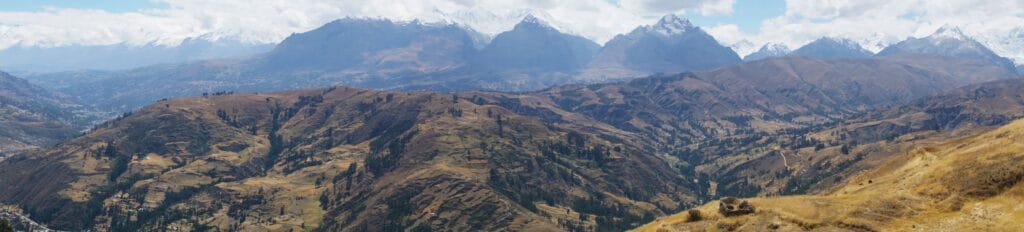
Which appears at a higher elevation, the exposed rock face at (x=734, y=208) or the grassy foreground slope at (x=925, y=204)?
the grassy foreground slope at (x=925, y=204)

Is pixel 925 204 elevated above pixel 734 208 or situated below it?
above

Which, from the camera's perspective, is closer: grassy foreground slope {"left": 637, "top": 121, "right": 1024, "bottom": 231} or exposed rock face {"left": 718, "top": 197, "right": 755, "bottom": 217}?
grassy foreground slope {"left": 637, "top": 121, "right": 1024, "bottom": 231}

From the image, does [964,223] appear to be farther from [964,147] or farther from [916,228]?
[964,147]

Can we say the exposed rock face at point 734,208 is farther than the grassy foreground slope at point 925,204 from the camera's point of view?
Yes

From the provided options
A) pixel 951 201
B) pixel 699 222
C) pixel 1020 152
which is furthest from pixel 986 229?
pixel 699 222

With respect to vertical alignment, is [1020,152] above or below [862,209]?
above

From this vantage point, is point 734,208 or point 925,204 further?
point 734,208

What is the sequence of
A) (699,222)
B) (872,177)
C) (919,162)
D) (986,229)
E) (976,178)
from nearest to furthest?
(986,229) → (976,178) → (699,222) → (919,162) → (872,177)

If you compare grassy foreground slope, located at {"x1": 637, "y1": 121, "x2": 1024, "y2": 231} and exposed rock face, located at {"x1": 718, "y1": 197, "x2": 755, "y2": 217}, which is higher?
grassy foreground slope, located at {"x1": 637, "y1": 121, "x2": 1024, "y2": 231}
